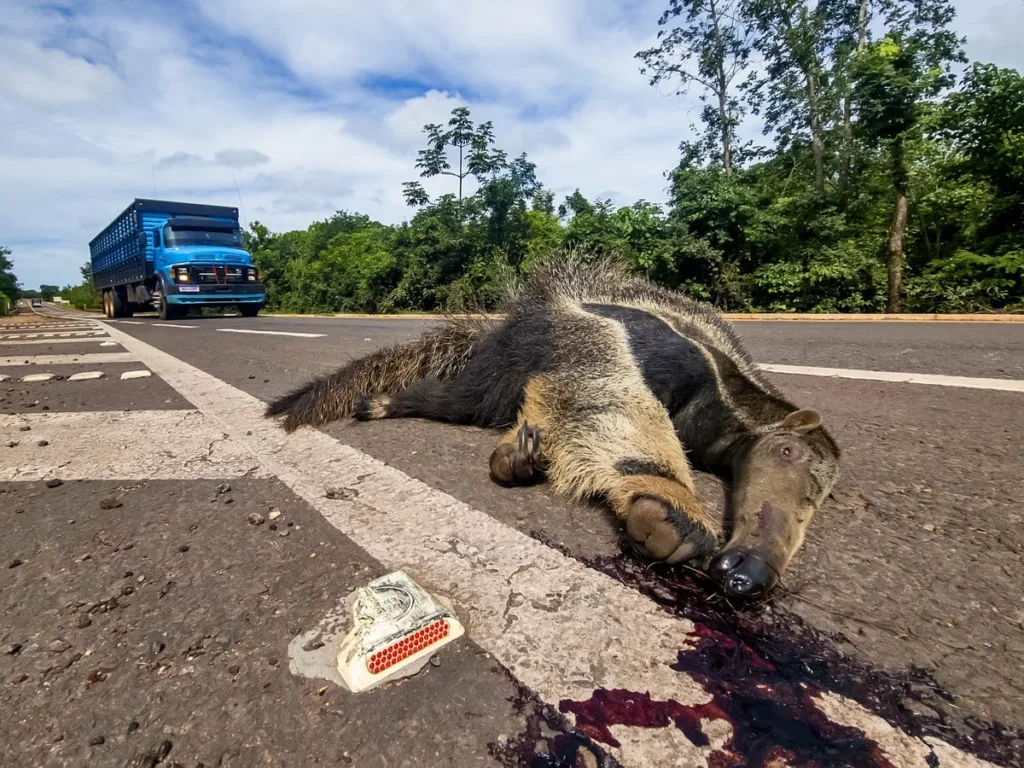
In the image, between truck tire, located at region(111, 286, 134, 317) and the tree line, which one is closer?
the tree line

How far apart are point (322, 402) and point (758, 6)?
23.6 m

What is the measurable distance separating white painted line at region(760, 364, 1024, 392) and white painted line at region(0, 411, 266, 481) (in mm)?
4001

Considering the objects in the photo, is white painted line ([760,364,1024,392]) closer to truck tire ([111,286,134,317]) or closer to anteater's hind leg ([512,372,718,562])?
anteater's hind leg ([512,372,718,562])

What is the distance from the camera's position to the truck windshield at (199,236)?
58.9ft

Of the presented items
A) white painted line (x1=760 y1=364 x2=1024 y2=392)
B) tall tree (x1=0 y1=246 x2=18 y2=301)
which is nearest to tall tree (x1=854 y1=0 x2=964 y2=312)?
white painted line (x1=760 y1=364 x2=1024 y2=392)

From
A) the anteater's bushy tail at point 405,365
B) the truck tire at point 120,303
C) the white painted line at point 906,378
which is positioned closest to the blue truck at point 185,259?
the truck tire at point 120,303

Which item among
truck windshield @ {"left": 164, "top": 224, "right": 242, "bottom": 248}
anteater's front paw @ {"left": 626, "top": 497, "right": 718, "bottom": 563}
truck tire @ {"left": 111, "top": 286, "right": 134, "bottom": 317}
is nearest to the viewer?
anteater's front paw @ {"left": 626, "top": 497, "right": 718, "bottom": 563}

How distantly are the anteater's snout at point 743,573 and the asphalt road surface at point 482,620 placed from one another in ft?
0.15

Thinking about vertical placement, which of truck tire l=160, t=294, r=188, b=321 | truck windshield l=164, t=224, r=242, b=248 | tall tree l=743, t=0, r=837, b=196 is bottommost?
truck tire l=160, t=294, r=188, b=321

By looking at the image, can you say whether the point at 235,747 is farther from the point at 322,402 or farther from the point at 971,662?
the point at 322,402

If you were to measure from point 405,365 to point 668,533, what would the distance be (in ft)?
7.98

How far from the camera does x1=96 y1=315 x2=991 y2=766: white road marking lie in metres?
0.93

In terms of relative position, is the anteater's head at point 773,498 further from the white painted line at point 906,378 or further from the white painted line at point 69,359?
A: the white painted line at point 69,359

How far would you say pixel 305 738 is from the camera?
88 centimetres
